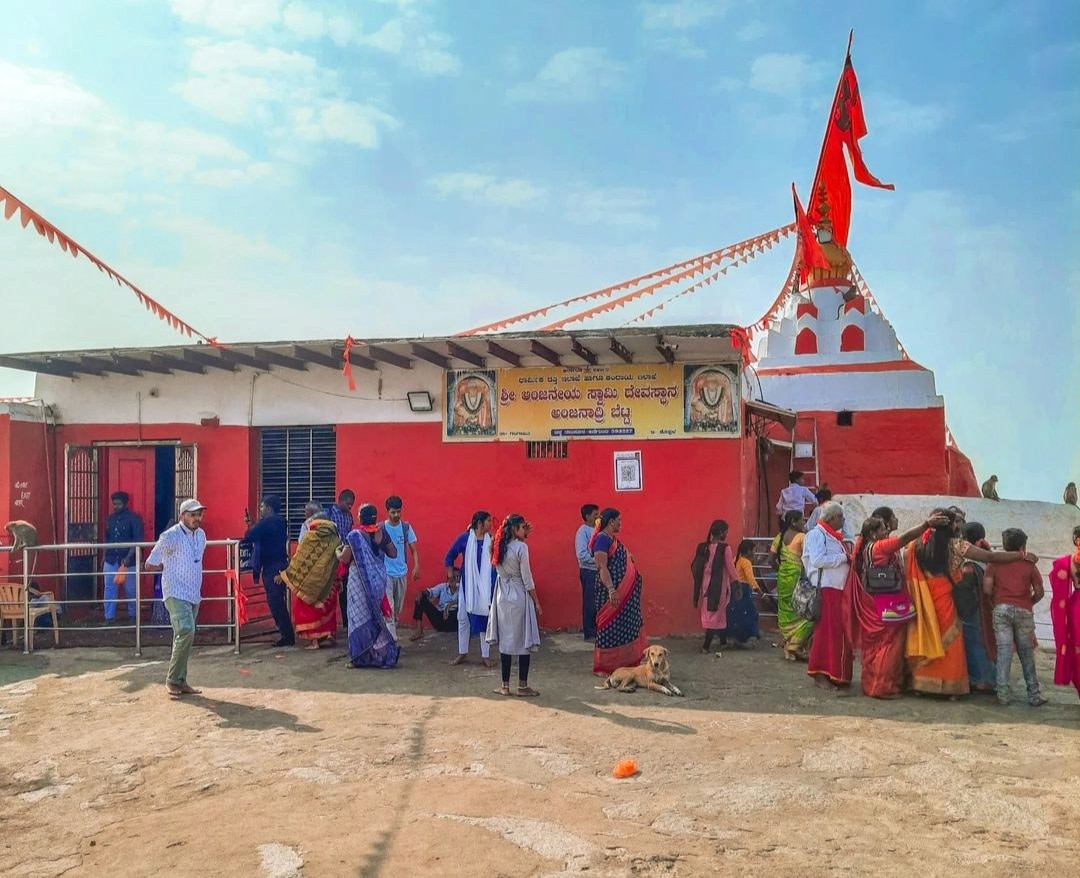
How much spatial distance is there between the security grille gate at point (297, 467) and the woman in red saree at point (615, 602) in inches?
180

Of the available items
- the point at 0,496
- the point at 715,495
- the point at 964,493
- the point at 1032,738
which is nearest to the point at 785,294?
the point at 964,493

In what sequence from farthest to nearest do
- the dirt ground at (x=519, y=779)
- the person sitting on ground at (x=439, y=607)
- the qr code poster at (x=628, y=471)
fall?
the qr code poster at (x=628, y=471) < the person sitting on ground at (x=439, y=607) < the dirt ground at (x=519, y=779)

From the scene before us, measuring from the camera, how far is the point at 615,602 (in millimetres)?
7449

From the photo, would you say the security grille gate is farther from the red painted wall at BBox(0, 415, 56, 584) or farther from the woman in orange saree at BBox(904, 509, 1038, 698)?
the woman in orange saree at BBox(904, 509, 1038, 698)

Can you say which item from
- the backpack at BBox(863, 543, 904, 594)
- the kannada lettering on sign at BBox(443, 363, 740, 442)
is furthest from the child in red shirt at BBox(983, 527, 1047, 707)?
the kannada lettering on sign at BBox(443, 363, 740, 442)

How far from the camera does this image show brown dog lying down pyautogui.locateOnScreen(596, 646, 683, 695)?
23.8 ft

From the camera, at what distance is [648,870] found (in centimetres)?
390

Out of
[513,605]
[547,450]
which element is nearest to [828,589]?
[513,605]

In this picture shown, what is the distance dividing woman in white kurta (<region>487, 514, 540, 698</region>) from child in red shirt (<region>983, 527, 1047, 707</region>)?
139 inches

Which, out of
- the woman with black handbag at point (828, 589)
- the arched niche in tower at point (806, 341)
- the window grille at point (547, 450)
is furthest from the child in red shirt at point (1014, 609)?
the arched niche in tower at point (806, 341)

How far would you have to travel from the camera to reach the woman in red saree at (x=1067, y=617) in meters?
6.61

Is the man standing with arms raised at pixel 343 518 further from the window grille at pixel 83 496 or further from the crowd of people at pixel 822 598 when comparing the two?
the window grille at pixel 83 496

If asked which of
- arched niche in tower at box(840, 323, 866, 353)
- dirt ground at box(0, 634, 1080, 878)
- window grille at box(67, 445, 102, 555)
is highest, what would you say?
arched niche in tower at box(840, 323, 866, 353)

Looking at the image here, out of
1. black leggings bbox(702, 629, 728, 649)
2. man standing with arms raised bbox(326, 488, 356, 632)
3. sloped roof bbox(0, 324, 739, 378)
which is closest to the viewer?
black leggings bbox(702, 629, 728, 649)
